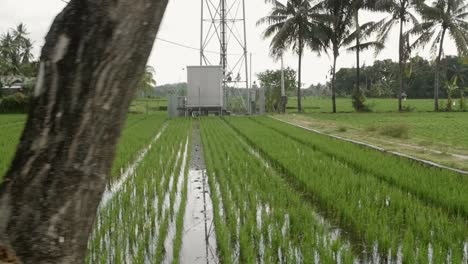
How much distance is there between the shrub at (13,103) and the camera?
98.8 feet

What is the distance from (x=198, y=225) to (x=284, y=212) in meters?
0.83

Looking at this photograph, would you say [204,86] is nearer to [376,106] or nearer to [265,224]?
[376,106]

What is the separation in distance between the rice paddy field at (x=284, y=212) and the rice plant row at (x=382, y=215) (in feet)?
0.04

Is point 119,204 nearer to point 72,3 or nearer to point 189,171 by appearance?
point 189,171

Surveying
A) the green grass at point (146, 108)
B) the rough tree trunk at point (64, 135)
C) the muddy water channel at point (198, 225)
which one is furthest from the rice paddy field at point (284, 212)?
the green grass at point (146, 108)

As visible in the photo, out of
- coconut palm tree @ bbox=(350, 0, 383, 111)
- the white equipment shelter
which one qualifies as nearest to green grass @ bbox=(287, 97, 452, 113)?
coconut palm tree @ bbox=(350, 0, 383, 111)

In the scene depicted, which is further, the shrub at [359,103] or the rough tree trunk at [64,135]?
the shrub at [359,103]

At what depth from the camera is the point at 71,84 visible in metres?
1.30

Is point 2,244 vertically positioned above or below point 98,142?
below

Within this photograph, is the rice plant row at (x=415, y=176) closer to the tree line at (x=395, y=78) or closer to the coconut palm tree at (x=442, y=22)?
the coconut palm tree at (x=442, y=22)

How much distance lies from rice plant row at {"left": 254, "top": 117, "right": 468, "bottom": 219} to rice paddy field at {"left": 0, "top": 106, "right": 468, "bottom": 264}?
1 cm

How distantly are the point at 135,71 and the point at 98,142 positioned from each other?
0.22 m

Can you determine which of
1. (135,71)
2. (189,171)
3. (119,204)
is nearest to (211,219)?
(119,204)

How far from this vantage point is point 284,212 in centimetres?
493
